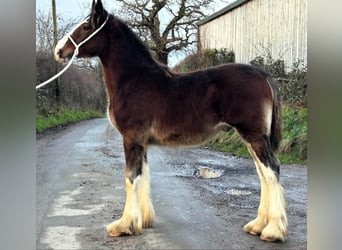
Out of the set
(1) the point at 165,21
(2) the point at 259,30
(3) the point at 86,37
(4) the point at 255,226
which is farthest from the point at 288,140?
(3) the point at 86,37

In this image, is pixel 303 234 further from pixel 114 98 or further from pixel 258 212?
pixel 114 98

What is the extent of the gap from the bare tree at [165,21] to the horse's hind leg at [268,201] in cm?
53

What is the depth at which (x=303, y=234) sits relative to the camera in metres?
1.65

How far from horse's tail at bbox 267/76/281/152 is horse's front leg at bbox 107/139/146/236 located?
54 cm

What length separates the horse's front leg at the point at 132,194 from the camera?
1570 mm

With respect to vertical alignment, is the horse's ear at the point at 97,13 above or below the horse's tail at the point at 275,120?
above

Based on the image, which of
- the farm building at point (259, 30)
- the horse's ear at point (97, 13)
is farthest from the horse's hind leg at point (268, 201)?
the horse's ear at point (97, 13)

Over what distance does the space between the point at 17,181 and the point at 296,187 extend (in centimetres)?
113

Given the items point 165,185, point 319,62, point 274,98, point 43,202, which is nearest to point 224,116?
point 274,98

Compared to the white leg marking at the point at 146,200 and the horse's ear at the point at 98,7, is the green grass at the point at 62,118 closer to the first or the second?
the white leg marking at the point at 146,200

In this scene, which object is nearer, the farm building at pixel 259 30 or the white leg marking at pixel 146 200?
the white leg marking at pixel 146 200

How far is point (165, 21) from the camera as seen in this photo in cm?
169

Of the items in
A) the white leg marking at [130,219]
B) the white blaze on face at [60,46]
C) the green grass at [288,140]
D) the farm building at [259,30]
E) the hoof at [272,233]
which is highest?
the farm building at [259,30]

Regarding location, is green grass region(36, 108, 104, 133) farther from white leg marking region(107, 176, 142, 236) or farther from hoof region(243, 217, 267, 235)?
hoof region(243, 217, 267, 235)
